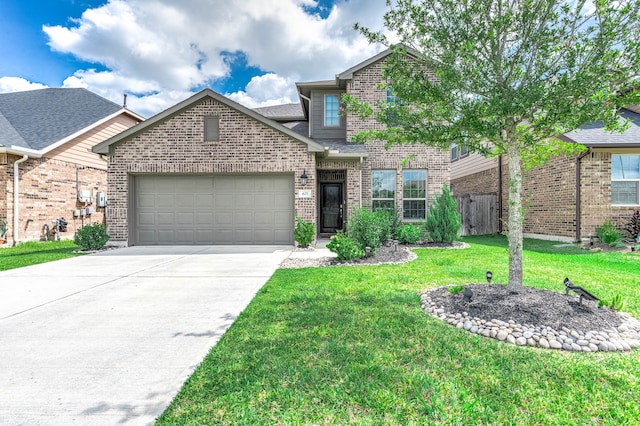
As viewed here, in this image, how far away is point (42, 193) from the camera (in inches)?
480

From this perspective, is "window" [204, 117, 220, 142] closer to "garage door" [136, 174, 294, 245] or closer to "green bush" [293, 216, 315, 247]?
"garage door" [136, 174, 294, 245]

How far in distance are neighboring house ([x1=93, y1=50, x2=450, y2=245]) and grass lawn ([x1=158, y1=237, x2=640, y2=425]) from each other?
6.63 meters

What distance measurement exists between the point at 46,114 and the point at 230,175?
1054cm

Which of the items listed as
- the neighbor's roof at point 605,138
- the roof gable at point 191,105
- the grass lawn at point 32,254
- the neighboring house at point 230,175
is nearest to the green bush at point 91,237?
the grass lawn at point 32,254

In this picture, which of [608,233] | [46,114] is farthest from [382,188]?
[46,114]

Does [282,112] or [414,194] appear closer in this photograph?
[414,194]

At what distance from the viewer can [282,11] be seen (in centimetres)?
1009

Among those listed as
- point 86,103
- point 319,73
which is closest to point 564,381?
point 319,73

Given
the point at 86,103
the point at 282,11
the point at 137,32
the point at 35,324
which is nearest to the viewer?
A: the point at 35,324

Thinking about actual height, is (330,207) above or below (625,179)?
below

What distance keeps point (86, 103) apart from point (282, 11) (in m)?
11.8

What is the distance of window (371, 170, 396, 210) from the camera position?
11688mm

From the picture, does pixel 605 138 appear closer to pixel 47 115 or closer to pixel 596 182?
pixel 596 182

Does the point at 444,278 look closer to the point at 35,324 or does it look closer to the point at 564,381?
the point at 564,381
